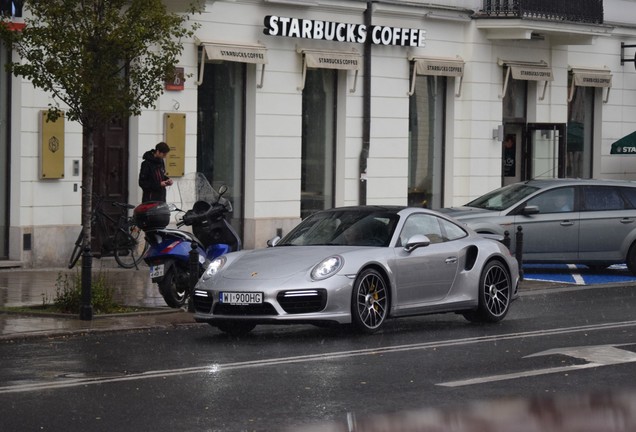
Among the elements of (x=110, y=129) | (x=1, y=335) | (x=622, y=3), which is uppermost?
(x=622, y=3)

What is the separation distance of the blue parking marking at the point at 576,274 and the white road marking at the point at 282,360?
7.14m

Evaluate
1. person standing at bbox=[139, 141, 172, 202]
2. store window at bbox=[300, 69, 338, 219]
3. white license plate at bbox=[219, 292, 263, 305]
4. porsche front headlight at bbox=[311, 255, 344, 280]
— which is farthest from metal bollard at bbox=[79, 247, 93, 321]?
store window at bbox=[300, 69, 338, 219]

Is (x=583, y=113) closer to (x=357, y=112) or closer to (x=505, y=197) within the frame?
(x=357, y=112)

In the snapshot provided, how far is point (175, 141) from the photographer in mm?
25719

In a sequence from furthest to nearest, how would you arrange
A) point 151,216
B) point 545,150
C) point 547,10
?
point 545,150
point 547,10
point 151,216

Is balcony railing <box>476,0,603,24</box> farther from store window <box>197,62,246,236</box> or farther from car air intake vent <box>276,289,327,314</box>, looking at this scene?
car air intake vent <box>276,289,327,314</box>

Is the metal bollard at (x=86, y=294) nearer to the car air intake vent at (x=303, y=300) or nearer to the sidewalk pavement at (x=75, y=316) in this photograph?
the sidewalk pavement at (x=75, y=316)

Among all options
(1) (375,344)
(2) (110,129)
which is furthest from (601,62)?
(1) (375,344)

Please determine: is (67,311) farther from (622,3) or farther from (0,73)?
(622,3)

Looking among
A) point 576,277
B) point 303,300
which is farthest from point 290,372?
point 576,277

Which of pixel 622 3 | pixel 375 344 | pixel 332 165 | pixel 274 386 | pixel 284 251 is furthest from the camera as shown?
pixel 622 3

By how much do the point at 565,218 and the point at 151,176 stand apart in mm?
6644

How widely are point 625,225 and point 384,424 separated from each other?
58.7 ft

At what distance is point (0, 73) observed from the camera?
2305 centimetres
